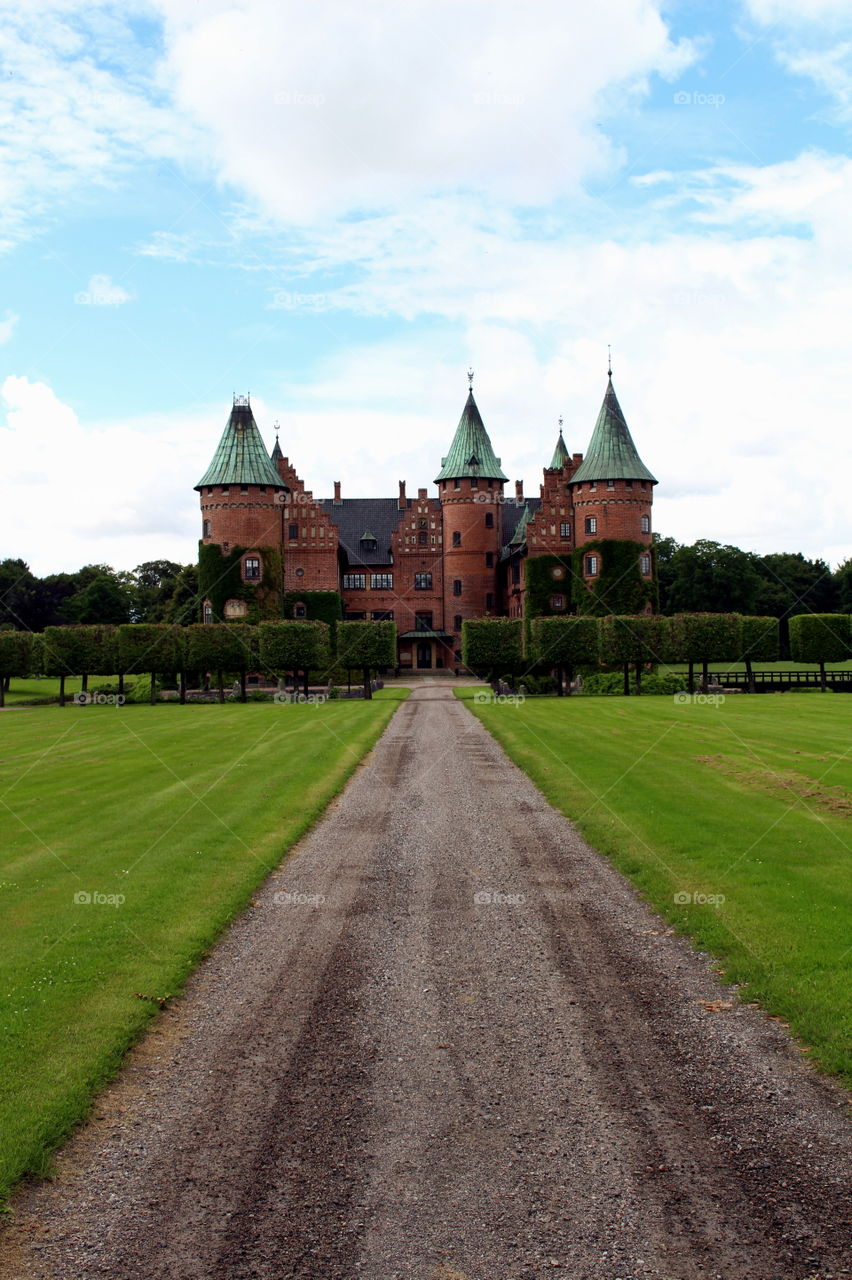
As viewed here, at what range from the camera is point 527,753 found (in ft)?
96.1

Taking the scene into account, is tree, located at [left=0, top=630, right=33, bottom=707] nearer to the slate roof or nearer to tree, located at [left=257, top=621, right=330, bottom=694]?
tree, located at [left=257, top=621, right=330, bottom=694]

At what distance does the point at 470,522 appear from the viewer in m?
91.9

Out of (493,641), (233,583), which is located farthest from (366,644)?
(233,583)

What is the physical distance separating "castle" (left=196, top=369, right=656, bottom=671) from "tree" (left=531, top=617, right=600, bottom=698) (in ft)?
51.6

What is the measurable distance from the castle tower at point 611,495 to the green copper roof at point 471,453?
11763mm

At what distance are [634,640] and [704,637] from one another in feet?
13.9

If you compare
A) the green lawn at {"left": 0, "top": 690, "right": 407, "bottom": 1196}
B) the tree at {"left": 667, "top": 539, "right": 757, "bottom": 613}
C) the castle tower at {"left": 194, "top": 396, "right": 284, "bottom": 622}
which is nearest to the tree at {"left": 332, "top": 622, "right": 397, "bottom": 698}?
the castle tower at {"left": 194, "top": 396, "right": 284, "bottom": 622}

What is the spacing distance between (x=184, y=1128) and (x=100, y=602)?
109413 mm

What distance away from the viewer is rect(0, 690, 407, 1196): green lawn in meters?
8.05

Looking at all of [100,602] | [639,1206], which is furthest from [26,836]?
[100,602]

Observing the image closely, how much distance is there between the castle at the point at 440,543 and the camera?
8019cm

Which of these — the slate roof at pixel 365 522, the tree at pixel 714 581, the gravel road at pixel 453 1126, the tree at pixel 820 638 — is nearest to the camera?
the gravel road at pixel 453 1126

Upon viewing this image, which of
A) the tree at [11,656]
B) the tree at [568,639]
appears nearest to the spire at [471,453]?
the tree at [568,639]

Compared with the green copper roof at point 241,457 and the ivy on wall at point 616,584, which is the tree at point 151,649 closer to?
the green copper roof at point 241,457
